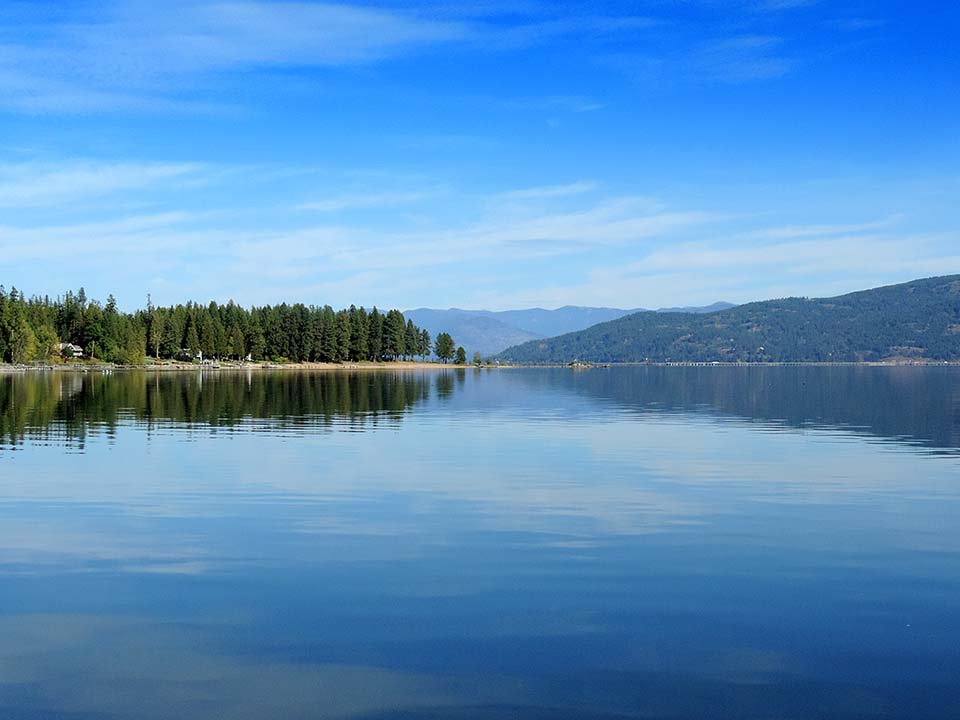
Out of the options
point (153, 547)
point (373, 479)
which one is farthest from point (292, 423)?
point (153, 547)

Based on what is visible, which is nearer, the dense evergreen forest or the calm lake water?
the calm lake water

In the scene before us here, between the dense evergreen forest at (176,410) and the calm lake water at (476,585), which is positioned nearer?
the calm lake water at (476,585)

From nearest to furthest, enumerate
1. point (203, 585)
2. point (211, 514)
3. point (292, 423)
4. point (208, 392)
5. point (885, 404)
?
point (203, 585) → point (211, 514) → point (292, 423) → point (885, 404) → point (208, 392)

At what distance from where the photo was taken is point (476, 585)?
1816 centimetres

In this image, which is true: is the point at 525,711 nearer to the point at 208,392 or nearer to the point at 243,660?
the point at 243,660

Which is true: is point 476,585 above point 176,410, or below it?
below

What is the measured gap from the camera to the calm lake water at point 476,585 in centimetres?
1260

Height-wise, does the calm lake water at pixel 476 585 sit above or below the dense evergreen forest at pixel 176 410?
below

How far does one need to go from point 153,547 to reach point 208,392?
273 feet

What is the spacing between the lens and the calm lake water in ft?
41.3

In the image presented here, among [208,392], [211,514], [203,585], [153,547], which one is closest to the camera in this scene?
[203,585]

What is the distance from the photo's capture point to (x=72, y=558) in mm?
20391

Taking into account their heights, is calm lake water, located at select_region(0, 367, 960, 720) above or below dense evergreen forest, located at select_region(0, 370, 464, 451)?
below

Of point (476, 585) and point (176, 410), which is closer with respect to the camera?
point (476, 585)
